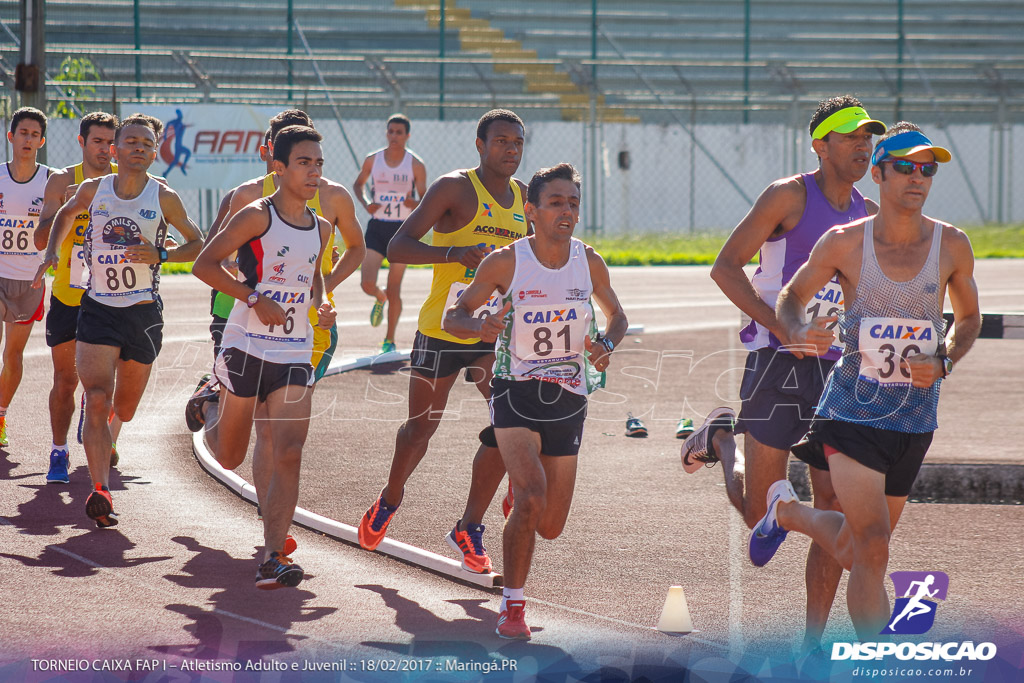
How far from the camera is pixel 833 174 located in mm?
5570

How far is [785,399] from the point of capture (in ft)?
17.6

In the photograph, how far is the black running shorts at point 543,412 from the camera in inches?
216

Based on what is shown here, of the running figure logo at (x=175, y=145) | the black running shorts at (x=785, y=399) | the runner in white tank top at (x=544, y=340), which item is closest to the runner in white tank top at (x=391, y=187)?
the running figure logo at (x=175, y=145)

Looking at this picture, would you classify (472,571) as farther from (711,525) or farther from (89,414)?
(89,414)

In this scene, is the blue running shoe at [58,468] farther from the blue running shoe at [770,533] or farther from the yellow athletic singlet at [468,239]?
the blue running shoe at [770,533]

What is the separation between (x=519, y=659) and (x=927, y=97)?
82.6 ft

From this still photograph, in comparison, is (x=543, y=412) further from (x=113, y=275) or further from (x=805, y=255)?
(x=113, y=275)

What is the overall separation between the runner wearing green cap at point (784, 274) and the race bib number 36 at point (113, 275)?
3618 millimetres

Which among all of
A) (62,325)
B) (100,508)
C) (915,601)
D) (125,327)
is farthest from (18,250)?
(915,601)

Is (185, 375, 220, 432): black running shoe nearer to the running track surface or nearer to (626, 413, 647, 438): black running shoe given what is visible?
the running track surface

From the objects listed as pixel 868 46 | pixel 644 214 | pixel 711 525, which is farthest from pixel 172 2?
pixel 711 525

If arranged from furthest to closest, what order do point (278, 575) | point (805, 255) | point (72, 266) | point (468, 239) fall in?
point (72, 266), point (468, 239), point (278, 575), point (805, 255)

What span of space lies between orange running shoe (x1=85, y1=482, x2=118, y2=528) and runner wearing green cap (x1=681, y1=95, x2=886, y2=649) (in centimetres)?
339

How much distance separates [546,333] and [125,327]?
2.98 metres
